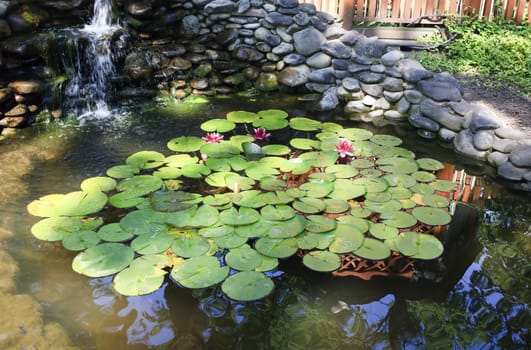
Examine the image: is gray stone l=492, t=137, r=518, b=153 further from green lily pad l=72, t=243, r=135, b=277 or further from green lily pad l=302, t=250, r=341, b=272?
green lily pad l=72, t=243, r=135, b=277

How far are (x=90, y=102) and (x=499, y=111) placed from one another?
382cm

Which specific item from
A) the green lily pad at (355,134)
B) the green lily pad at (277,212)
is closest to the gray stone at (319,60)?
the green lily pad at (355,134)

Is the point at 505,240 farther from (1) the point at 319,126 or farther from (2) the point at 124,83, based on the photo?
(2) the point at 124,83

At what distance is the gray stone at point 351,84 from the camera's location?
5.30 meters

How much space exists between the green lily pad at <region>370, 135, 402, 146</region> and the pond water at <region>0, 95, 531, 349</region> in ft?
3.22

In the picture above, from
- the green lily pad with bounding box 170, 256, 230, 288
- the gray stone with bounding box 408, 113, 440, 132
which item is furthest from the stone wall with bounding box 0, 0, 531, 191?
the green lily pad with bounding box 170, 256, 230, 288

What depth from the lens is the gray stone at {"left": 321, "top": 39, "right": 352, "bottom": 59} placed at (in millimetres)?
5445

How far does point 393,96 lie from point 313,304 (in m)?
3.02

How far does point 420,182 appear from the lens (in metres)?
3.88

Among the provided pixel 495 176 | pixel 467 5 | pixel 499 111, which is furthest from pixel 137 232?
pixel 467 5

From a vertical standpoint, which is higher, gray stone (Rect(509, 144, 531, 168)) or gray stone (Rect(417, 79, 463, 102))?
gray stone (Rect(417, 79, 463, 102))

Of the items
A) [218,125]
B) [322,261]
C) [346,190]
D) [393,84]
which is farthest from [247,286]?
[393,84]

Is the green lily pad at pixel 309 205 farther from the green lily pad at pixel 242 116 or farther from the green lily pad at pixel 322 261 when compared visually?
the green lily pad at pixel 242 116

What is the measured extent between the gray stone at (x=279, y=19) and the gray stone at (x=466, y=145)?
2.21m
